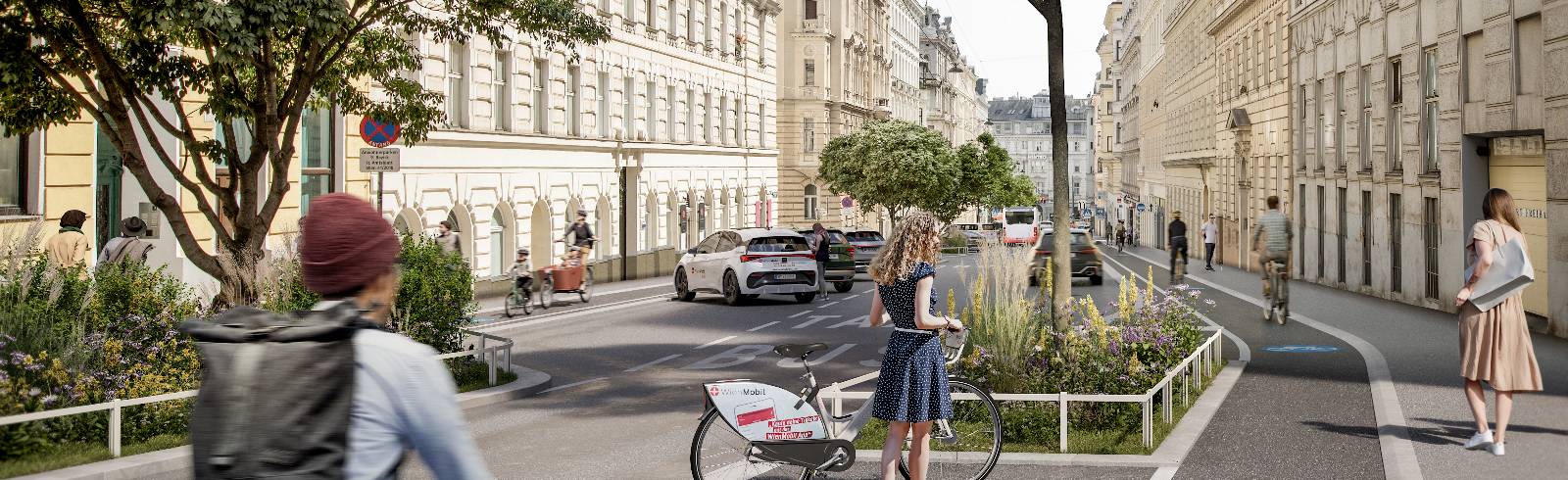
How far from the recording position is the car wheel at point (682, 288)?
28141 millimetres

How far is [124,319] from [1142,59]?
8815cm

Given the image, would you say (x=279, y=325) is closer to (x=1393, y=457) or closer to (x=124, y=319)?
(x=1393, y=457)

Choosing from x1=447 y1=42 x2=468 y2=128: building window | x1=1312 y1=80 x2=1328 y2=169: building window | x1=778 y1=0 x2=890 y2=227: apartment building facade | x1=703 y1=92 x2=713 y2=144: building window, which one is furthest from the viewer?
x1=778 y1=0 x2=890 y2=227: apartment building facade

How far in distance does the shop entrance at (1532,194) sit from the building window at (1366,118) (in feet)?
27.0

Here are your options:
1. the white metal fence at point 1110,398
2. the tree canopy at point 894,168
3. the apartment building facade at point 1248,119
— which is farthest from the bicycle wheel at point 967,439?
the tree canopy at point 894,168

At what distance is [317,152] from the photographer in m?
24.8

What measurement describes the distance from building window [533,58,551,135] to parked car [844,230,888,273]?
346 inches

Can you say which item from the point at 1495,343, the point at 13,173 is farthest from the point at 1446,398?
the point at 13,173

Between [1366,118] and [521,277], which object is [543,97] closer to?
[521,277]

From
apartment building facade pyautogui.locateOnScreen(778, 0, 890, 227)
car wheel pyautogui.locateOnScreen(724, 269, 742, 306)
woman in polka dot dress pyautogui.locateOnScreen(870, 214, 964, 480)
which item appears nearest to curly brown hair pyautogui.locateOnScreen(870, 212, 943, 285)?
woman in polka dot dress pyautogui.locateOnScreen(870, 214, 964, 480)

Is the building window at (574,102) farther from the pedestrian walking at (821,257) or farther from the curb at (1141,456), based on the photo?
the curb at (1141,456)

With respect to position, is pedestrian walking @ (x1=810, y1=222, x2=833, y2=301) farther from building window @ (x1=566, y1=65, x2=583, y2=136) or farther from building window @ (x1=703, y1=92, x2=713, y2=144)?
building window @ (x1=703, y1=92, x2=713, y2=144)

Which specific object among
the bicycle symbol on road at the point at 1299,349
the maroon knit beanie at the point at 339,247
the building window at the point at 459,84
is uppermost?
the building window at the point at 459,84

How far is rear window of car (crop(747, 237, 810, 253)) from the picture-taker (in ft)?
87.4
